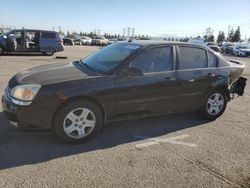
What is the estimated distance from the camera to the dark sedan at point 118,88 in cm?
423

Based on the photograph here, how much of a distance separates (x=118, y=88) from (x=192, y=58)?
1.84m

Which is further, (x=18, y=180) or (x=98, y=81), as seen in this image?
(x=98, y=81)

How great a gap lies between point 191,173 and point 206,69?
8.58ft

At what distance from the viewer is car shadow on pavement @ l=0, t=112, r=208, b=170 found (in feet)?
13.2

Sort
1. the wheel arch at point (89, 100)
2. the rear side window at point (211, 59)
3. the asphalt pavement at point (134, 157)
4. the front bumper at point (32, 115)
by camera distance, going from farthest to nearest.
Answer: the rear side window at point (211, 59) → the wheel arch at point (89, 100) → the front bumper at point (32, 115) → the asphalt pavement at point (134, 157)

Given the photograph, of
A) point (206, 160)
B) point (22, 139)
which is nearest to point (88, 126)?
point (22, 139)

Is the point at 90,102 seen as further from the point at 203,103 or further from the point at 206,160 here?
the point at 203,103

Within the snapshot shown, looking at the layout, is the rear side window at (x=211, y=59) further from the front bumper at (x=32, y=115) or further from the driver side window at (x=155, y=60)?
the front bumper at (x=32, y=115)

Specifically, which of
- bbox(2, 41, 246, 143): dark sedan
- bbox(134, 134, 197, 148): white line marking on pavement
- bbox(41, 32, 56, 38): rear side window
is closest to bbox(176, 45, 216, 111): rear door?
bbox(2, 41, 246, 143): dark sedan

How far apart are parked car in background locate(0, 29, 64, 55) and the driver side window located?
595 inches

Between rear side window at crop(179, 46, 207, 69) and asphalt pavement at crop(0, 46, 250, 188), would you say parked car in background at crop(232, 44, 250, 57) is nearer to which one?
rear side window at crop(179, 46, 207, 69)

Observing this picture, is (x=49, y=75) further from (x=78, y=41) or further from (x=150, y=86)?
(x=78, y=41)

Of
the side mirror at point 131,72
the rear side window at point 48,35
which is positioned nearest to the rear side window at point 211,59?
the side mirror at point 131,72

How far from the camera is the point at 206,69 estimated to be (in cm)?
580
